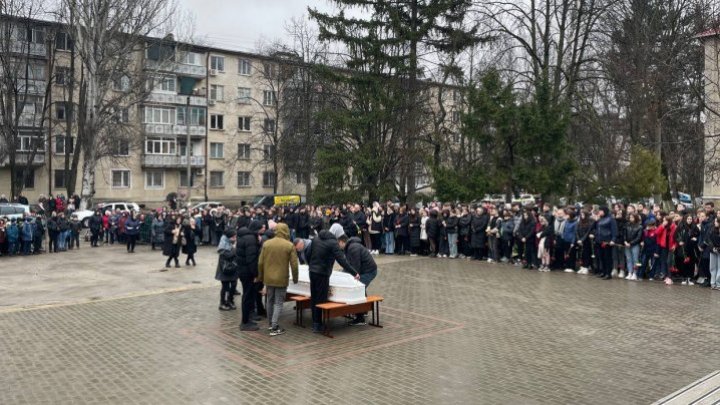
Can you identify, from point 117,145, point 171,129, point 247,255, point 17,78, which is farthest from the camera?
point 171,129

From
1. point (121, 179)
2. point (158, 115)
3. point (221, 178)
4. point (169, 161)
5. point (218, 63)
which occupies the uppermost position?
point (218, 63)

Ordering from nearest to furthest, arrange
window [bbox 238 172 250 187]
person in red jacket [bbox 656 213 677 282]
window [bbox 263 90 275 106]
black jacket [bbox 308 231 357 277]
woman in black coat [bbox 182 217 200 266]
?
black jacket [bbox 308 231 357 277] → person in red jacket [bbox 656 213 677 282] → woman in black coat [bbox 182 217 200 266] → window [bbox 263 90 275 106] → window [bbox 238 172 250 187]

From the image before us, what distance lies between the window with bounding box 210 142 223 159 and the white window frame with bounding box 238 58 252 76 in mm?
8103

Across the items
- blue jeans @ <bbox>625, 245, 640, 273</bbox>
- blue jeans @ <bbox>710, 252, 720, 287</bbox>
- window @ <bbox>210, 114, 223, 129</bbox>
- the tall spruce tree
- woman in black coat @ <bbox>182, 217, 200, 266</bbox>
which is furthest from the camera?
window @ <bbox>210, 114, 223, 129</bbox>

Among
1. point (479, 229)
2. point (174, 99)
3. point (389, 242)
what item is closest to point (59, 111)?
point (174, 99)

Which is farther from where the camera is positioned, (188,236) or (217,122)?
(217,122)

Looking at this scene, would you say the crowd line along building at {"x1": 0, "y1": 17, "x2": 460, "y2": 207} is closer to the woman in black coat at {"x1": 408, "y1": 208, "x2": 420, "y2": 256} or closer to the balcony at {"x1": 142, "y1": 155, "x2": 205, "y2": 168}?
the balcony at {"x1": 142, "y1": 155, "x2": 205, "y2": 168}

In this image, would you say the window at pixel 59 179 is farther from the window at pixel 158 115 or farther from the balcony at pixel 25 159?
the window at pixel 158 115

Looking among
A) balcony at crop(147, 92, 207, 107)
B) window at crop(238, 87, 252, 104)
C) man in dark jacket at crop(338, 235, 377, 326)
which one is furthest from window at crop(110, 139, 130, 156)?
man in dark jacket at crop(338, 235, 377, 326)

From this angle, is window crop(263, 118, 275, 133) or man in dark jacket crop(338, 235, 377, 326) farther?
window crop(263, 118, 275, 133)

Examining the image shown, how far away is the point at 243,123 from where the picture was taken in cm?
6500

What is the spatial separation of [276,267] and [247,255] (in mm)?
873

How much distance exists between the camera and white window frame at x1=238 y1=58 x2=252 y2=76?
64.6 meters

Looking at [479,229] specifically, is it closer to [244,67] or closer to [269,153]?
[269,153]
